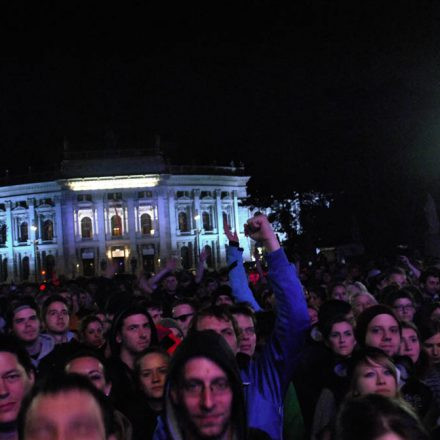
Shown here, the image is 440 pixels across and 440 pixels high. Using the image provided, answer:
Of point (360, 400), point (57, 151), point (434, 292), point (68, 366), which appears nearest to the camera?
point (360, 400)

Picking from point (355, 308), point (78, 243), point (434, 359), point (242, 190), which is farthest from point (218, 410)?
point (242, 190)

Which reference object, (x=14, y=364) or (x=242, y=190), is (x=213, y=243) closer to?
(x=242, y=190)

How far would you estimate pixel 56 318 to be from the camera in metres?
7.80

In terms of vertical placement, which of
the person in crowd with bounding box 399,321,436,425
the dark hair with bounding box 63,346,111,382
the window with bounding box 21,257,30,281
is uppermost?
the window with bounding box 21,257,30,281

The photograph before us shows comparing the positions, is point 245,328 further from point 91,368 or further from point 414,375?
point 91,368

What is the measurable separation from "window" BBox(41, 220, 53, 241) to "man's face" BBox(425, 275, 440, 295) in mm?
67694

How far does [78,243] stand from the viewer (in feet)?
246

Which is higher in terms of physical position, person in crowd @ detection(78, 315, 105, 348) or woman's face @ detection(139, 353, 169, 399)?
person in crowd @ detection(78, 315, 105, 348)

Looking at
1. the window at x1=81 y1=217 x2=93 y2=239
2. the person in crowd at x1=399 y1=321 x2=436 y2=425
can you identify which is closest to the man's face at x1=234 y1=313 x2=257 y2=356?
the person in crowd at x1=399 y1=321 x2=436 y2=425

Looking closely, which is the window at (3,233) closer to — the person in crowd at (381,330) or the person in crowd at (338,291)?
the person in crowd at (338,291)

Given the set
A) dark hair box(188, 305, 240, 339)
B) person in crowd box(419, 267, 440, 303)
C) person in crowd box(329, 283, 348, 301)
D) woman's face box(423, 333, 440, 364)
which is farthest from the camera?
person in crowd box(419, 267, 440, 303)

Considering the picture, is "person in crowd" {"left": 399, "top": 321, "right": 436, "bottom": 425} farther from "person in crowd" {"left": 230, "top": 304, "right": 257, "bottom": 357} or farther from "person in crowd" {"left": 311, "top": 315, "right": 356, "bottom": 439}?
"person in crowd" {"left": 230, "top": 304, "right": 257, "bottom": 357}

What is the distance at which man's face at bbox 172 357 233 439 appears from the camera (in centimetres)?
317

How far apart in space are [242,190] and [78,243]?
18.6 metres
